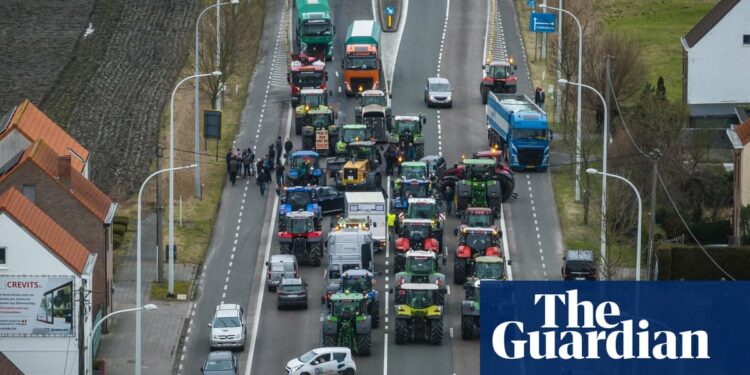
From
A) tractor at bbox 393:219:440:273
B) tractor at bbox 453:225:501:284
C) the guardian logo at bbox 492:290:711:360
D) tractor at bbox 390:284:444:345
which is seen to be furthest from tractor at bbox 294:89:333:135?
the guardian logo at bbox 492:290:711:360

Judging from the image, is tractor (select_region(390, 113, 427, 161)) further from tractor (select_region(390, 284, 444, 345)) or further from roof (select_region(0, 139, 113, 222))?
tractor (select_region(390, 284, 444, 345))

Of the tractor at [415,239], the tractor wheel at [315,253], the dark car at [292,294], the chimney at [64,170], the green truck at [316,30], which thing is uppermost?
the green truck at [316,30]

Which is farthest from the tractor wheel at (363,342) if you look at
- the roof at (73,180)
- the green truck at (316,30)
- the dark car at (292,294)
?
the green truck at (316,30)

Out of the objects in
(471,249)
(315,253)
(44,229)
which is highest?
(44,229)

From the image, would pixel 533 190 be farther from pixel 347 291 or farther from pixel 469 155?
pixel 347 291

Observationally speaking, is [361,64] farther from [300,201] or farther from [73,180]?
[73,180]

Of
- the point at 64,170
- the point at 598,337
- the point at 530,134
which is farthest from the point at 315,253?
the point at 598,337

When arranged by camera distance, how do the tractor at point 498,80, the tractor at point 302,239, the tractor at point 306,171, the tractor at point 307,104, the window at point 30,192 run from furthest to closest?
the tractor at point 498,80
the tractor at point 307,104
the tractor at point 306,171
the tractor at point 302,239
the window at point 30,192

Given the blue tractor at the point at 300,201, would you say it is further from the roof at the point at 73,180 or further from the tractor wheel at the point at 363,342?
the tractor wheel at the point at 363,342
